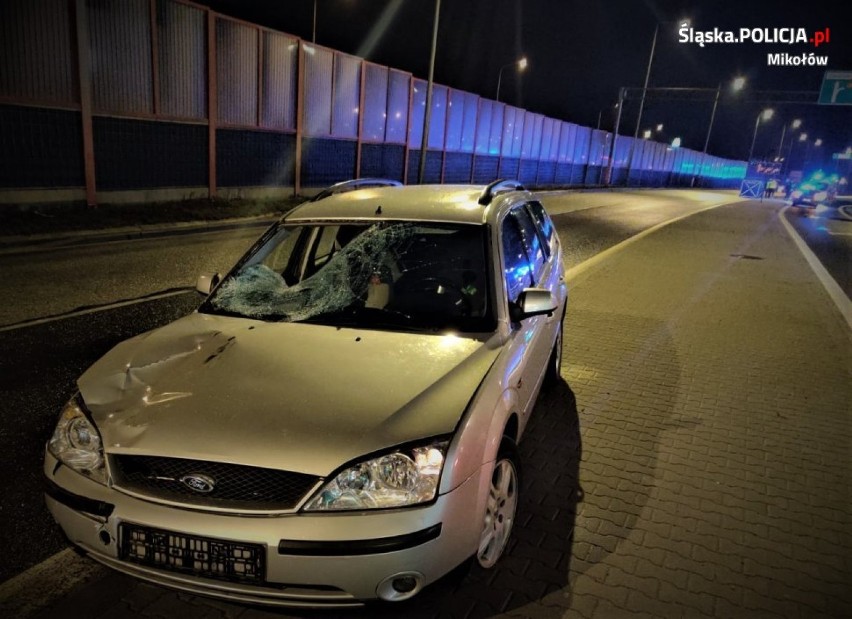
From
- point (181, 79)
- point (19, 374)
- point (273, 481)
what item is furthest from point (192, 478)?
point (181, 79)

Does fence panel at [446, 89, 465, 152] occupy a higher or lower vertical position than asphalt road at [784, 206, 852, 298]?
higher

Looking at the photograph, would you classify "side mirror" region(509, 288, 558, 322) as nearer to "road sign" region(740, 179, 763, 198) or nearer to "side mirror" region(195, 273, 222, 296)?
"side mirror" region(195, 273, 222, 296)

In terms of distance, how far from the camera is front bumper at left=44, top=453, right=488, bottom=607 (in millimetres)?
2248

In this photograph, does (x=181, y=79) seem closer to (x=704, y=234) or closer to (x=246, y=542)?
(x=704, y=234)

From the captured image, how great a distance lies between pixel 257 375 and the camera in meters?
2.81

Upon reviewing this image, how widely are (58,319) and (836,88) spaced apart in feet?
144

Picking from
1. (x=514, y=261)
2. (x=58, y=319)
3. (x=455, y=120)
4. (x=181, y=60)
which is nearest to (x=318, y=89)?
(x=181, y=60)

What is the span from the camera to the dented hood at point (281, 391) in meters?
2.37

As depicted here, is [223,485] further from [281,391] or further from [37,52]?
[37,52]

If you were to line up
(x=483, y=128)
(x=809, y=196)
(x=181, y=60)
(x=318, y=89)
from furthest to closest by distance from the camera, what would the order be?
(x=809, y=196) < (x=483, y=128) < (x=318, y=89) < (x=181, y=60)

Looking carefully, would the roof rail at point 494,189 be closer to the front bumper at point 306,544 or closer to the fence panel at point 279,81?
the front bumper at point 306,544

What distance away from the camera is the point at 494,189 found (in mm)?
4430

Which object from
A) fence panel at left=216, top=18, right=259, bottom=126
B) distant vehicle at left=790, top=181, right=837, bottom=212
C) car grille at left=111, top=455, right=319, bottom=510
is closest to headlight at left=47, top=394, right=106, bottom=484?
car grille at left=111, top=455, right=319, bottom=510

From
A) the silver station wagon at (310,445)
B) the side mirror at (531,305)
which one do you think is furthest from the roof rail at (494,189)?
the side mirror at (531,305)
